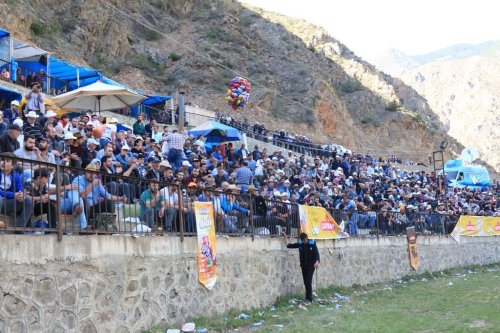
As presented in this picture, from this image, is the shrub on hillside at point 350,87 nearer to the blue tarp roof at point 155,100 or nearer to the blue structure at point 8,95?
the blue tarp roof at point 155,100

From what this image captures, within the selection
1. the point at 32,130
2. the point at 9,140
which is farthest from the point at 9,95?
the point at 9,140

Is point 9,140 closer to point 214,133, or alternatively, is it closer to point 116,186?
point 116,186

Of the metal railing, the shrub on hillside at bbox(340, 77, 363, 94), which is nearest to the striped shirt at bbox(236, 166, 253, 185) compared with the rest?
the metal railing

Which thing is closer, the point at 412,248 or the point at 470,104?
the point at 412,248

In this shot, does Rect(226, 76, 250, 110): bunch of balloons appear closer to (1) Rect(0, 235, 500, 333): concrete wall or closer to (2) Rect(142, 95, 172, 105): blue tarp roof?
(2) Rect(142, 95, 172, 105): blue tarp roof

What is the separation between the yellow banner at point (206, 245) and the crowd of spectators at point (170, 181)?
172 millimetres

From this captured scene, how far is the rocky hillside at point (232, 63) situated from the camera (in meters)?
45.9

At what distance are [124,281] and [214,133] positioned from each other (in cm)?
1629

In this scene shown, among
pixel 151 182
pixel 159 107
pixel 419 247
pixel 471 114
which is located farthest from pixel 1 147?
pixel 471 114

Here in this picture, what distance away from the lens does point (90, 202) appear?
374 inches

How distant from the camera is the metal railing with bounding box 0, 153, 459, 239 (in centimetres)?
816

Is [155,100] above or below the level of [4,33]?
below

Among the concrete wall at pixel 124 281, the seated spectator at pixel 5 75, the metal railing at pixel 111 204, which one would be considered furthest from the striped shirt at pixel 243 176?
the seated spectator at pixel 5 75

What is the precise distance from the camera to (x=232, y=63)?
56.3 m
